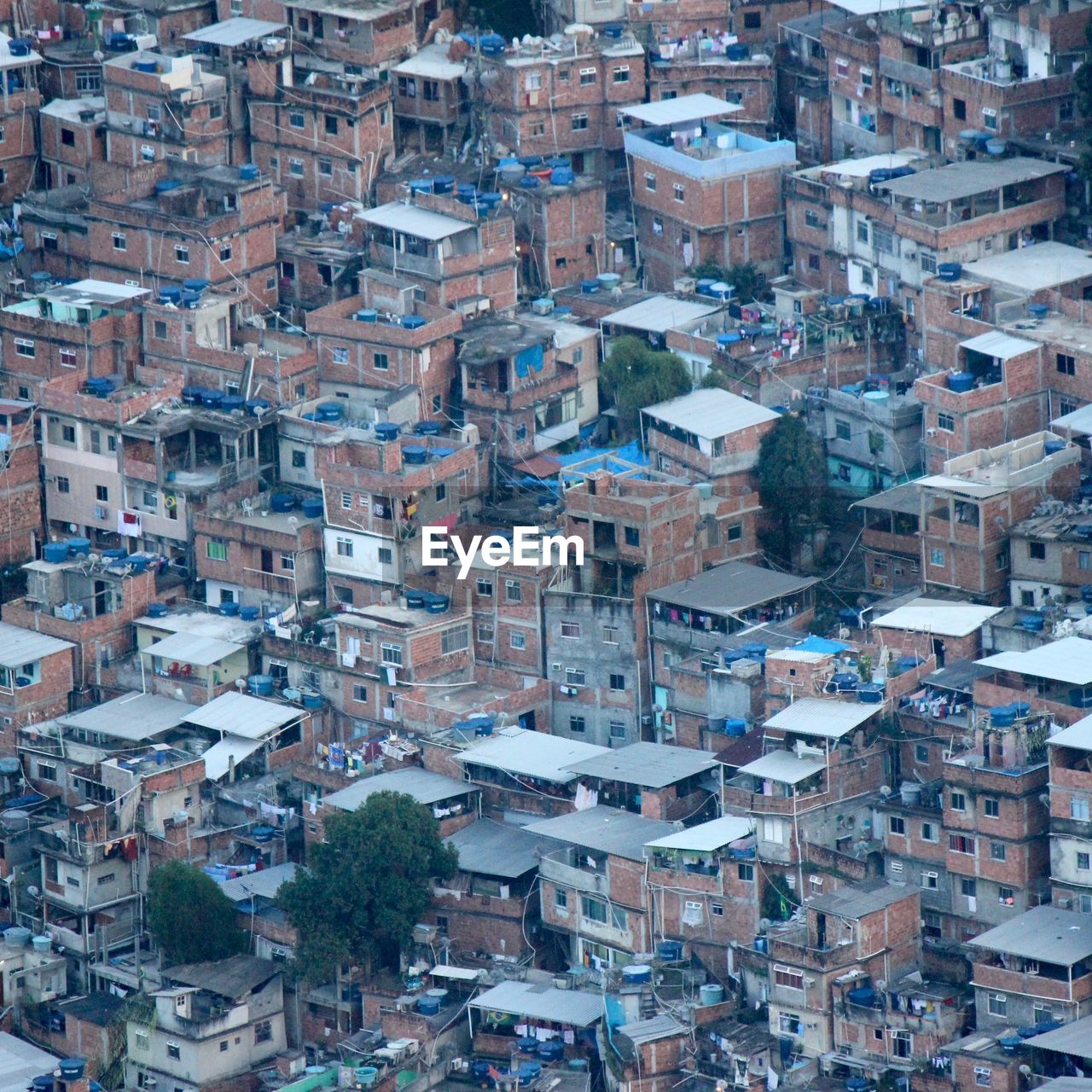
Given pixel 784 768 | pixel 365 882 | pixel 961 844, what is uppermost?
pixel 784 768

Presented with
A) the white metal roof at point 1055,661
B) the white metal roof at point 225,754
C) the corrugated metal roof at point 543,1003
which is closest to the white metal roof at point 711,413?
the white metal roof at point 1055,661

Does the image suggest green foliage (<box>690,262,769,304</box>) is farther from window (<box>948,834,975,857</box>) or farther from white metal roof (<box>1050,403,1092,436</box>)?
window (<box>948,834,975,857</box>)

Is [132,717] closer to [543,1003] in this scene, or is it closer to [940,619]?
[543,1003]

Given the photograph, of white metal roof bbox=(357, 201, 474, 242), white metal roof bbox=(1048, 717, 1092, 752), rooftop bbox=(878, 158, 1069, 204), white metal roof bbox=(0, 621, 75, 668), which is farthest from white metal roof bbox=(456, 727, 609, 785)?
rooftop bbox=(878, 158, 1069, 204)

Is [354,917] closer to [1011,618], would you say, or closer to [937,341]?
[1011,618]

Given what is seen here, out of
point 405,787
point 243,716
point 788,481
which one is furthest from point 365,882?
point 788,481

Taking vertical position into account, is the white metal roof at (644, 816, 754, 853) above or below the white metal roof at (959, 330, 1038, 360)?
below

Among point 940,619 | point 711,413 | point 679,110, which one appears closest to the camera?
point 940,619
